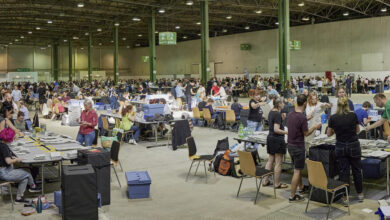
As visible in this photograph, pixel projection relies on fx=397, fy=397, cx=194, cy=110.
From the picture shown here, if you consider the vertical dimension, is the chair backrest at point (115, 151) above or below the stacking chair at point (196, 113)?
below

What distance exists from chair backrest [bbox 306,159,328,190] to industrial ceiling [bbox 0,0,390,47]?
710 inches

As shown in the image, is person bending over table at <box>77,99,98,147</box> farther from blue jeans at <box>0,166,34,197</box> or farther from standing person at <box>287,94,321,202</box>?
standing person at <box>287,94,321,202</box>

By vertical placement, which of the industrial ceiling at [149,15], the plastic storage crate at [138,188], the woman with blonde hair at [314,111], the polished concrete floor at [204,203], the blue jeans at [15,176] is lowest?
the polished concrete floor at [204,203]

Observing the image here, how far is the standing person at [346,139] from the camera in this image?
557 cm

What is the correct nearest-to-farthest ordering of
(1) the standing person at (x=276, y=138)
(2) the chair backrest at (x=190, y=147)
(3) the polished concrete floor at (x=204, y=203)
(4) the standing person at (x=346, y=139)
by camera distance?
(3) the polished concrete floor at (x=204, y=203)
(4) the standing person at (x=346, y=139)
(1) the standing person at (x=276, y=138)
(2) the chair backrest at (x=190, y=147)

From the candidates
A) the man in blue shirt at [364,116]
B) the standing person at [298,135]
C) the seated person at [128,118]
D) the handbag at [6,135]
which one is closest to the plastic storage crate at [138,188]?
the handbag at [6,135]

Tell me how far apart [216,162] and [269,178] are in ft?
3.78

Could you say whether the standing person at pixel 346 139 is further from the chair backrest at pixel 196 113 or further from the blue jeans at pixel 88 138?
the chair backrest at pixel 196 113

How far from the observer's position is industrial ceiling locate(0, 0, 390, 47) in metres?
25.8

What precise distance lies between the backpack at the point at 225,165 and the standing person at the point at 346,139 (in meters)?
2.31

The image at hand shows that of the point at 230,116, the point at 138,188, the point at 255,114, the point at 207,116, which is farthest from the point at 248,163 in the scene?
the point at 207,116

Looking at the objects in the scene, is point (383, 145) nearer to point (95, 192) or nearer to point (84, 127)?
point (95, 192)

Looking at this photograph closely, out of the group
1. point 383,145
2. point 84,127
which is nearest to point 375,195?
point 383,145

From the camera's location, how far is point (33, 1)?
78.8ft
